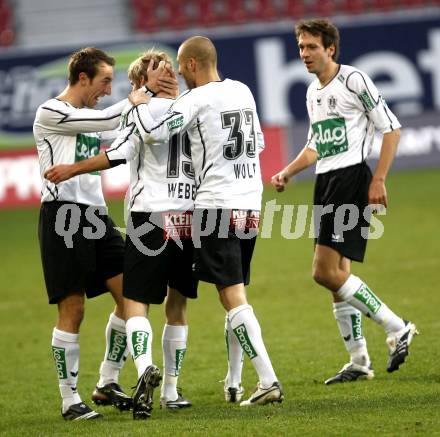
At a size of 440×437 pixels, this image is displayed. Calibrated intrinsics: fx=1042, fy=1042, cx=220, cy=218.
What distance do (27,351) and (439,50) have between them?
41.2 ft

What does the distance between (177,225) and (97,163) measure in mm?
588

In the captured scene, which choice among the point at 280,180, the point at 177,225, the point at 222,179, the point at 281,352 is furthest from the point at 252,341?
the point at 281,352

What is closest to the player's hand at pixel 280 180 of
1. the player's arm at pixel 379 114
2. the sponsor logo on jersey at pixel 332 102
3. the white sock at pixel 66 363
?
the sponsor logo on jersey at pixel 332 102

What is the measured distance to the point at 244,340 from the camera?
5.87 m

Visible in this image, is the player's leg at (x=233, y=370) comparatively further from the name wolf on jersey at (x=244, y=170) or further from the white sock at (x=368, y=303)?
the name wolf on jersey at (x=244, y=170)

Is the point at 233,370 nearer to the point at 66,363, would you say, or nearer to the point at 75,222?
the point at 66,363

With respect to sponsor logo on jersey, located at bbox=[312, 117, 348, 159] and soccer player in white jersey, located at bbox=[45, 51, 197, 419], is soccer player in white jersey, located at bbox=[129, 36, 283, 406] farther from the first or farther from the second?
sponsor logo on jersey, located at bbox=[312, 117, 348, 159]

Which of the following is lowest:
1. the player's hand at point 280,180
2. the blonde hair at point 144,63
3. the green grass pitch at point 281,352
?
the green grass pitch at point 281,352

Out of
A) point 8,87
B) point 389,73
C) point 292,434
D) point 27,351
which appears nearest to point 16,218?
point 8,87

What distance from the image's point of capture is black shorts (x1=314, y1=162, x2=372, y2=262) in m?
6.66

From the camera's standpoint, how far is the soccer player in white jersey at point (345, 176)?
21.6ft

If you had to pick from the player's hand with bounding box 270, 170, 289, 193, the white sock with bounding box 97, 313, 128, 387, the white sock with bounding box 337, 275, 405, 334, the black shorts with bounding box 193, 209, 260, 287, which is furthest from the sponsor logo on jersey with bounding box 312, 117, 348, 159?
the white sock with bounding box 97, 313, 128, 387

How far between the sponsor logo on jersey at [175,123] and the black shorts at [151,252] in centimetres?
52

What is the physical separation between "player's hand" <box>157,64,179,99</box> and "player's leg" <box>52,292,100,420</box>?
1.31 meters
